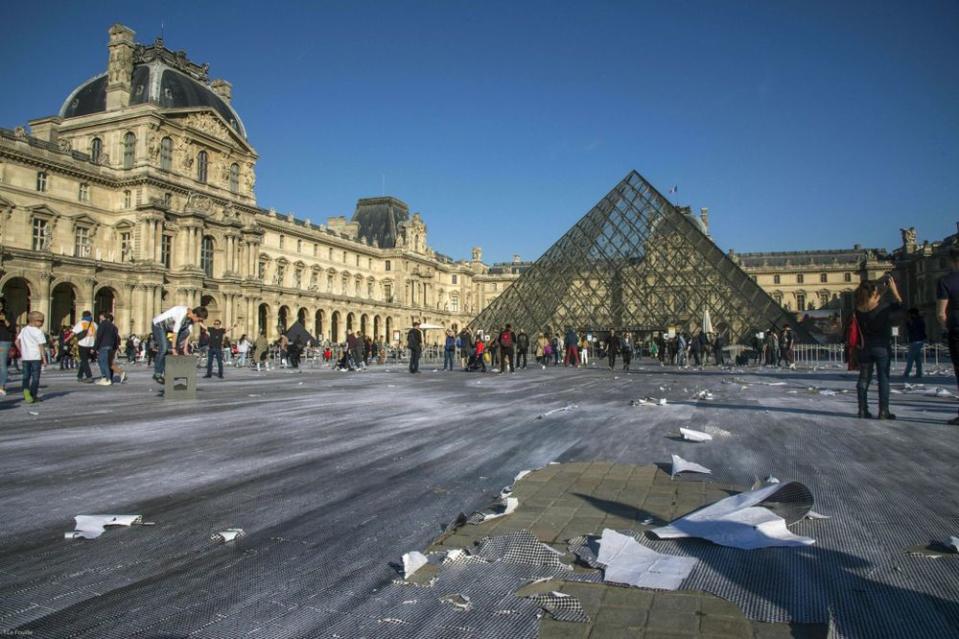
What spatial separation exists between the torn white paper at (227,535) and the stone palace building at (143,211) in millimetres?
33674

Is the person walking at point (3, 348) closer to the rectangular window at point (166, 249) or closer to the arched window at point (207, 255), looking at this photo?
the rectangular window at point (166, 249)

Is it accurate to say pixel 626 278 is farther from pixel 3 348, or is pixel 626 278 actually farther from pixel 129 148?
pixel 129 148

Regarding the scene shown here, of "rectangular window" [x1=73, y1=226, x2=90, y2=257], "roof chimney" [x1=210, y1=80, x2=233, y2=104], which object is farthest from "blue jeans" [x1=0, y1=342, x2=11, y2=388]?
"roof chimney" [x1=210, y1=80, x2=233, y2=104]

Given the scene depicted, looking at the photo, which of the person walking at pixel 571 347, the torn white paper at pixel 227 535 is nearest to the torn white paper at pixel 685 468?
the torn white paper at pixel 227 535

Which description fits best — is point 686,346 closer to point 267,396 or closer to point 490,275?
point 267,396

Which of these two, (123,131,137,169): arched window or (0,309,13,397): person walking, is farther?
(123,131,137,169): arched window

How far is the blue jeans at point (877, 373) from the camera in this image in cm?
664

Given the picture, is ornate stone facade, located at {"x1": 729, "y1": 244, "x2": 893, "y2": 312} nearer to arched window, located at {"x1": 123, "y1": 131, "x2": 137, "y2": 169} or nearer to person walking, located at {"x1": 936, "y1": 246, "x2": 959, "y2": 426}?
arched window, located at {"x1": 123, "y1": 131, "x2": 137, "y2": 169}

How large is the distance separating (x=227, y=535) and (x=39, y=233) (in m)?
38.0

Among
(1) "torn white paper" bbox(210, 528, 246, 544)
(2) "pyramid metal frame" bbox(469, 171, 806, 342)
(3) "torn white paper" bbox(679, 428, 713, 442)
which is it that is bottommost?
(1) "torn white paper" bbox(210, 528, 246, 544)

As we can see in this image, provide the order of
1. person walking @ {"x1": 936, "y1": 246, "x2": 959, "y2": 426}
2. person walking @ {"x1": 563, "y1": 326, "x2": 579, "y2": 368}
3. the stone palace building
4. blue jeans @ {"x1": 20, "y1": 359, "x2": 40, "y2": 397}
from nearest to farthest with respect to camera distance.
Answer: person walking @ {"x1": 936, "y1": 246, "x2": 959, "y2": 426}
blue jeans @ {"x1": 20, "y1": 359, "x2": 40, "y2": 397}
person walking @ {"x1": 563, "y1": 326, "x2": 579, "y2": 368}
the stone palace building

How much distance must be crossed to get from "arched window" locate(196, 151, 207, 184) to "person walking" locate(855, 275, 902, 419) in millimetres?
41728

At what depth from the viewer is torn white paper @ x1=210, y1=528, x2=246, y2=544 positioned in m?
2.67

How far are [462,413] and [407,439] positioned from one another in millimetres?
2007
